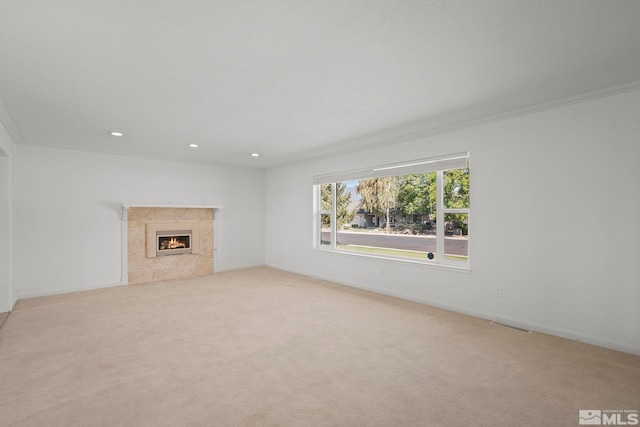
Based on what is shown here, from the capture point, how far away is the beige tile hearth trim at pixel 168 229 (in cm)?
619

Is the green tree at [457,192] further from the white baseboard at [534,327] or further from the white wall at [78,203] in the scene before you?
the white wall at [78,203]

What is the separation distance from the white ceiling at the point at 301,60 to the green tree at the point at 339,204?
224cm

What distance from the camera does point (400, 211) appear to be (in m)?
5.29

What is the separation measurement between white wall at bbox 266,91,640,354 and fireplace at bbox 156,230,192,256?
4784 mm

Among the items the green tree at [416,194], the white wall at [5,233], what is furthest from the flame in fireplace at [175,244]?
the green tree at [416,194]

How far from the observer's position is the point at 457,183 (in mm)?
4410

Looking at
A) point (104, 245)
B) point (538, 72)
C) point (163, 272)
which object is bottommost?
point (163, 272)

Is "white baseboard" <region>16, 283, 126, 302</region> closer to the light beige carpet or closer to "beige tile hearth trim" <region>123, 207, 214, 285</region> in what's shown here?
"beige tile hearth trim" <region>123, 207, 214, 285</region>

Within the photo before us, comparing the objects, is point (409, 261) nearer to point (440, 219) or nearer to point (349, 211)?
point (440, 219)

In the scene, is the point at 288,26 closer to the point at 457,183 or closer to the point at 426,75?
the point at 426,75

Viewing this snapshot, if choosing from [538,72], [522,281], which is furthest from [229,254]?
[538,72]

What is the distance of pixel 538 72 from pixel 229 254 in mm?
6529

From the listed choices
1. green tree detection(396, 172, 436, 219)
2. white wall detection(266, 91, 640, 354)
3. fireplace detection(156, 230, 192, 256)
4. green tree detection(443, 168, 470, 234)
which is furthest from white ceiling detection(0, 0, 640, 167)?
fireplace detection(156, 230, 192, 256)

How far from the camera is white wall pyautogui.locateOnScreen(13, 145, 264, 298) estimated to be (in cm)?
504
